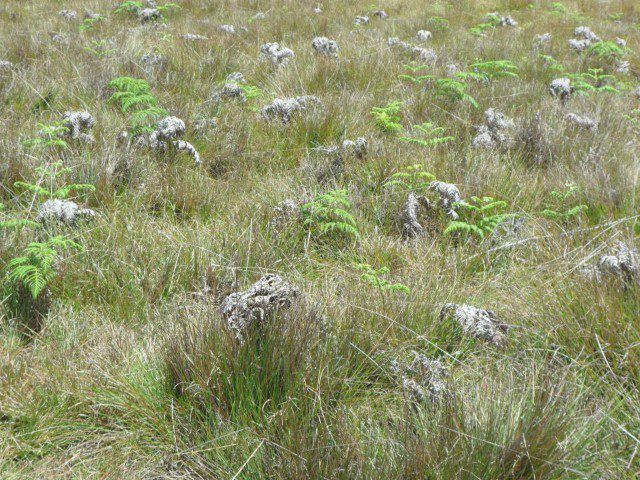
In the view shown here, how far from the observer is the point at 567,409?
1.74 metres

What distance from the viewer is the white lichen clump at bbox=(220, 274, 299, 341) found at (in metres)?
2.16

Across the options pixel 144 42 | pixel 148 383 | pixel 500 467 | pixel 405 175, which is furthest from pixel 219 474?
pixel 144 42

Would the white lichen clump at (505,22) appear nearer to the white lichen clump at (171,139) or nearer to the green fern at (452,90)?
the green fern at (452,90)

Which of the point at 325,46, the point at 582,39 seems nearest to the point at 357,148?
the point at 325,46

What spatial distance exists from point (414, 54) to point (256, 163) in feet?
13.4

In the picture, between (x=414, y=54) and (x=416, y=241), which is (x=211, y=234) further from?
(x=414, y=54)

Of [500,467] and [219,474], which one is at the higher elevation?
[500,467]

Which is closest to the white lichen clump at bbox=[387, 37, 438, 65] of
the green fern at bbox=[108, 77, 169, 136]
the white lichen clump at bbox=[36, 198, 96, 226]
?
the green fern at bbox=[108, 77, 169, 136]

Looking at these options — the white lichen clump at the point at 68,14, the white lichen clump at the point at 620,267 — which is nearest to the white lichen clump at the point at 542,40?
the white lichen clump at the point at 620,267

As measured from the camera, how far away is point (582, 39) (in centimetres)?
898

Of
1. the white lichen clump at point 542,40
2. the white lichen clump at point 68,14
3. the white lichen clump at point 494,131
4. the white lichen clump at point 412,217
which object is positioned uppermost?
the white lichen clump at point 68,14

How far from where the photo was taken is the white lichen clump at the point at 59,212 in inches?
121

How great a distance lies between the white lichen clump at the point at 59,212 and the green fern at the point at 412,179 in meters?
1.93

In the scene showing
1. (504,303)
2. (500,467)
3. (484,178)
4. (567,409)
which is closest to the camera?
(500,467)
